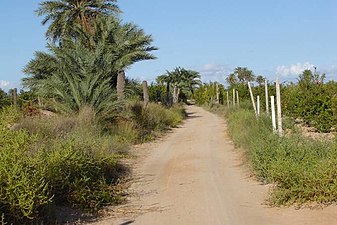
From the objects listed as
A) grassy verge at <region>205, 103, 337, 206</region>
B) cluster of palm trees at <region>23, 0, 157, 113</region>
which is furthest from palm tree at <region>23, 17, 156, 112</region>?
grassy verge at <region>205, 103, 337, 206</region>

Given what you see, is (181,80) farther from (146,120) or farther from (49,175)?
(49,175)

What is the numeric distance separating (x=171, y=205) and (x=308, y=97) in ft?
39.7

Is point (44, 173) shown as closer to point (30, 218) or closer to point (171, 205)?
point (30, 218)

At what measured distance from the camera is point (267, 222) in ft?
23.7

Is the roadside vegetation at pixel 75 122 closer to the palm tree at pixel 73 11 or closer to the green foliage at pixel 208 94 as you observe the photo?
the palm tree at pixel 73 11

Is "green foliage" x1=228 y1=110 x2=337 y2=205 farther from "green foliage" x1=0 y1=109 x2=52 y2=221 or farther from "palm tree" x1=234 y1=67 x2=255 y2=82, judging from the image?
"palm tree" x1=234 y1=67 x2=255 y2=82

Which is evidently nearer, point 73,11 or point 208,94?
point 73,11

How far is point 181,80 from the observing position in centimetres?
6838

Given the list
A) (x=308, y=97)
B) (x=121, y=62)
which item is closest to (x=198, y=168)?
(x=308, y=97)

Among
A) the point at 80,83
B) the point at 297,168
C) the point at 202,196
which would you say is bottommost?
the point at 202,196

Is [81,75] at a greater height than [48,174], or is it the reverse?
[81,75]

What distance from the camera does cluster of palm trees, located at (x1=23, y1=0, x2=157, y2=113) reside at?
17859 mm

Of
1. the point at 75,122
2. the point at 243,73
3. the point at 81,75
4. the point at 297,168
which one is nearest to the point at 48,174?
the point at 297,168

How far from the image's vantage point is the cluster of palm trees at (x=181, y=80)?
65.9m
